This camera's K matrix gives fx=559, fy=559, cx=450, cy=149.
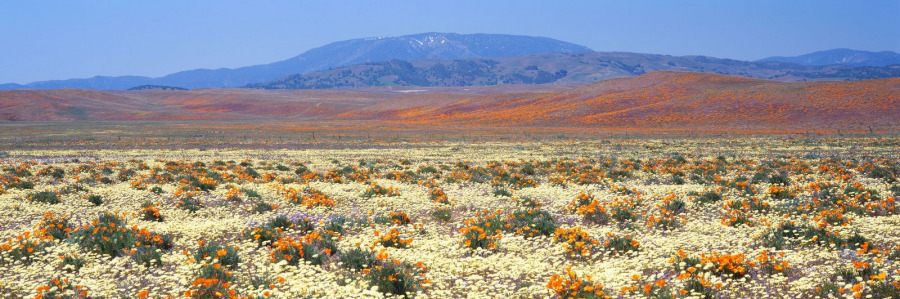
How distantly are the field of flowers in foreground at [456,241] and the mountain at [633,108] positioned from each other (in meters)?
61.9

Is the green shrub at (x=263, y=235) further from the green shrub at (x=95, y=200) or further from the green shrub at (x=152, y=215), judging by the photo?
the green shrub at (x=95, y=200)

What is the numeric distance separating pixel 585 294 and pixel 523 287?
0.94 metres

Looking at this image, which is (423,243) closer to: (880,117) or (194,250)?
(194,250)

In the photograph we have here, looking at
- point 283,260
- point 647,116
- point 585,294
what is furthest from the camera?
point 647,116

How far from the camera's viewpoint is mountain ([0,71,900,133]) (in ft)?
248

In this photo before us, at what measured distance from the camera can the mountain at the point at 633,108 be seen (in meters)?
75.5

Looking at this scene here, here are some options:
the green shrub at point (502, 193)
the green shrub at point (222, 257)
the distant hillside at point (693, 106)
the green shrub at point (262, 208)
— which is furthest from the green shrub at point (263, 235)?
the distant hillside at point (693, 106)

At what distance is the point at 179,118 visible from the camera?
12912 centimetres

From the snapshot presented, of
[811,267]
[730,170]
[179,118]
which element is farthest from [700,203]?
[179,118]

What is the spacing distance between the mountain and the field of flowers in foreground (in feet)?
203

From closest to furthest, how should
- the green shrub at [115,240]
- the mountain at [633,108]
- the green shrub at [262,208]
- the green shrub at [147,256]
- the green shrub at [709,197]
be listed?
1. the green shrub at [147,256]
2. the green shrub at [115,240]
3. the green shrub at [709,197]
4. the green shrub at [262,208]
5. the mountain at [633,108]

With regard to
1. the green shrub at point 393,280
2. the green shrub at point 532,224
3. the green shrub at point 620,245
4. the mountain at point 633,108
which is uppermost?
the green shrub at point 393,280

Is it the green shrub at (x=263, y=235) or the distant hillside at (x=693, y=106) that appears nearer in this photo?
the green shrub at (x=263, y=235)

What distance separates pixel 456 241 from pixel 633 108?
89058mm
